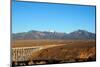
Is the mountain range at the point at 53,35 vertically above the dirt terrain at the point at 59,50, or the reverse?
the mountain range at the point at 53,35

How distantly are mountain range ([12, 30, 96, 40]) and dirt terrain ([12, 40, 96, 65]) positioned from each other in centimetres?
5

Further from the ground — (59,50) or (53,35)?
(53,35)

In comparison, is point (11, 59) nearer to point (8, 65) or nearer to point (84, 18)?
point (8, 65)

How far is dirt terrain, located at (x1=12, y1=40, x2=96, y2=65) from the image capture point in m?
2.77

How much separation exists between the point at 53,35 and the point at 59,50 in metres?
0.23

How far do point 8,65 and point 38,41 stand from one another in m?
0.50

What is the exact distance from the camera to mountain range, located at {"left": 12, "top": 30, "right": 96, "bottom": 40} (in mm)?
2730

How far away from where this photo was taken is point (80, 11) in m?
3.00

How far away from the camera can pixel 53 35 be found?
288 cm

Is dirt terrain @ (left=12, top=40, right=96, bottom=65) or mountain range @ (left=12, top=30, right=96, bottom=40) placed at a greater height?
mountain range @ (left=12, top=30, right=96, bottom=40)

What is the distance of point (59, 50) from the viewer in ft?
9.51

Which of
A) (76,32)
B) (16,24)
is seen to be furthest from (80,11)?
(16,24)

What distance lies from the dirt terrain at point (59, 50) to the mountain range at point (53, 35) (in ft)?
0.17

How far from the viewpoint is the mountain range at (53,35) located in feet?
8.96
